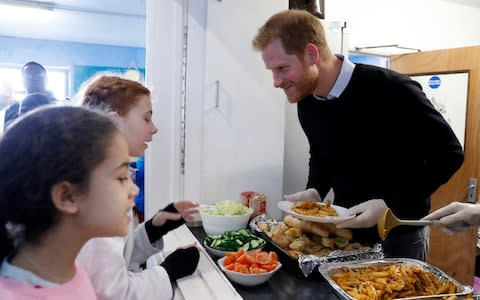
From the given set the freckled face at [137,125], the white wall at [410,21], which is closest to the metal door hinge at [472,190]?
the white wall at [410,21]

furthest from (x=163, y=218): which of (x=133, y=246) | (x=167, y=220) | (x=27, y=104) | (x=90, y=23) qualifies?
(x=90, y=23)

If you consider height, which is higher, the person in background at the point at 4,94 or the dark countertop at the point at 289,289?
the person in background at the point at 4,94

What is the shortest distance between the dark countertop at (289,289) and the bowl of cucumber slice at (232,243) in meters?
0.16

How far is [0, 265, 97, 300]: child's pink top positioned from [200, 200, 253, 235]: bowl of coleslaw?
75cm

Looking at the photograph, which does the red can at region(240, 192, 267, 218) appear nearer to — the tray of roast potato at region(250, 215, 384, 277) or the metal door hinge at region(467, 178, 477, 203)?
the tray of roast potato at region(250, 215, 384, 277)

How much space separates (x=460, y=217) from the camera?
1080 mm

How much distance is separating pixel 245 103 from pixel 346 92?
56cm

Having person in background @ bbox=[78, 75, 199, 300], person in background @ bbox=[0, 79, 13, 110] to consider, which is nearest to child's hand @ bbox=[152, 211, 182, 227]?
person in background @ bbox=[78, 75, 199, 300]

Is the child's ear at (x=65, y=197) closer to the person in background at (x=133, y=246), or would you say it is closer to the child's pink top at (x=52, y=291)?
the child's pink top at (x=52, y=291)

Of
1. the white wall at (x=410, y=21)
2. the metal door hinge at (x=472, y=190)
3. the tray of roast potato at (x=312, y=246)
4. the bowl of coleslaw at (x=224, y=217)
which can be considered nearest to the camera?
the tray of roast potato at (x=312, y=246)

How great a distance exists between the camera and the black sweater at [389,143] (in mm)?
1307

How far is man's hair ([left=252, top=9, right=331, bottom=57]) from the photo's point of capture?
1.37 metres

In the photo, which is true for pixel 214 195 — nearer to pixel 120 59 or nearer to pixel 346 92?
pixel 346 92

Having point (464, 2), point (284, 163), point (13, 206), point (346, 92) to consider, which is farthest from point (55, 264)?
point (464, 2)
